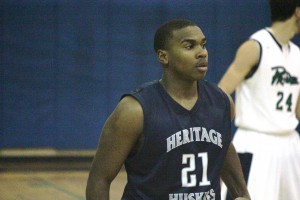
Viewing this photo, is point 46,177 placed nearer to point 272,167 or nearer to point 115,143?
point 272,167

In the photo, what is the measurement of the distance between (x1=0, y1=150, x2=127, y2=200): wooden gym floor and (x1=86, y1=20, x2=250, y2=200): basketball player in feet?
14.9

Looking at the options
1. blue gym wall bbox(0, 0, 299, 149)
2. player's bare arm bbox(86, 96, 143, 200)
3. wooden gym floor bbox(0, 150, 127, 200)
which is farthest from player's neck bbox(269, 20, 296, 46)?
blue gym wall bbox(0, 0, 299, 149)

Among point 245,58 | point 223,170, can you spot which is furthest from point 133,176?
point 245,58

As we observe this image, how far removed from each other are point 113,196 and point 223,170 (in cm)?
444

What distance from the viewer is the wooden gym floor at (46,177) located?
8047 mm

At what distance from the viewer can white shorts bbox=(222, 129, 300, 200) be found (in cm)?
482

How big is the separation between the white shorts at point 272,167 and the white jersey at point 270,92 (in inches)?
2.9

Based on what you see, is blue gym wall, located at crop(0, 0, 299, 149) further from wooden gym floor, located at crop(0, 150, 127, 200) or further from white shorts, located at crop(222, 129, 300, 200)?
white shorts, located at crop(222, 129, 300, 200)

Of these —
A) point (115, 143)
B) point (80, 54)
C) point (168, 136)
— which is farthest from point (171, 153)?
point (80, 54)

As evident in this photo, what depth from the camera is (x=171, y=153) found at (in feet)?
10.3

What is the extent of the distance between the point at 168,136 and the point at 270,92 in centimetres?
186

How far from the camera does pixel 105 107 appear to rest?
9.93m

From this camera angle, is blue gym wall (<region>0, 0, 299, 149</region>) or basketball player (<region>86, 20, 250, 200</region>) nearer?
basketball player (<region>86, 20, 250, 200</region>)

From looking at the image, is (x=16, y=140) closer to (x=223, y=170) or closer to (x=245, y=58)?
(x=245, y=58)
